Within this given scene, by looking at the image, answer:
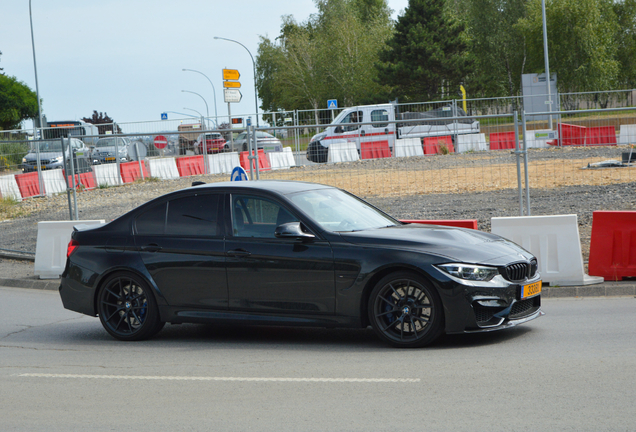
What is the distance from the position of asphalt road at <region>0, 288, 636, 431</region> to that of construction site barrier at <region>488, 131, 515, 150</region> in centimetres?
642

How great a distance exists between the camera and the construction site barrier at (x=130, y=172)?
25.0m

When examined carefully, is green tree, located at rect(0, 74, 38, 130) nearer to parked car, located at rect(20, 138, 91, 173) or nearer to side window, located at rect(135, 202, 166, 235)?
parked car, located at rect(20, 138, 91, 173)

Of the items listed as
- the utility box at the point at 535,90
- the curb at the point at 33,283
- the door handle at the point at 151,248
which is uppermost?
the utility box at the point at 535,90

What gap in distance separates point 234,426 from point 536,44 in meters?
66.4

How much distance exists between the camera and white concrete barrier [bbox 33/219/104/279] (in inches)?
460

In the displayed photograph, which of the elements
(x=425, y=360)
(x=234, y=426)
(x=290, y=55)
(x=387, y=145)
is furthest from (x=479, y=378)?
(x=290, y=55)

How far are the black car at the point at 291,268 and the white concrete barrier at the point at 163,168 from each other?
11418mm

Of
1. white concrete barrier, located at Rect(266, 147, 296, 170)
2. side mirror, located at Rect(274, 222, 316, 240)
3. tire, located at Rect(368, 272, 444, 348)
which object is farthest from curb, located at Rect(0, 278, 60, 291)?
tire, located at Rect(368, 272, 444, 348)

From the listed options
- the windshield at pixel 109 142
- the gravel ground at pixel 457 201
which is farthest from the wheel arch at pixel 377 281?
the windshield at pixel 109 142

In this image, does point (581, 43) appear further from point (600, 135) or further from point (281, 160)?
point (281, 160)

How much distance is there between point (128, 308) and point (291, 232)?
2054mm

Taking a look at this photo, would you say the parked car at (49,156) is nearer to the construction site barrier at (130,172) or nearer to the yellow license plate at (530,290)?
→ the construction site barrier at (130,172)

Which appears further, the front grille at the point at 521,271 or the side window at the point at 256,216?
the side window at the point at 256,216

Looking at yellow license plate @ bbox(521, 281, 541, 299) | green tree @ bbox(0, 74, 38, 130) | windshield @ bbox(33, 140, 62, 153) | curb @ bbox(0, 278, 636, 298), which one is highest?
green tree @ bbox(0, 74, 38, 130)
